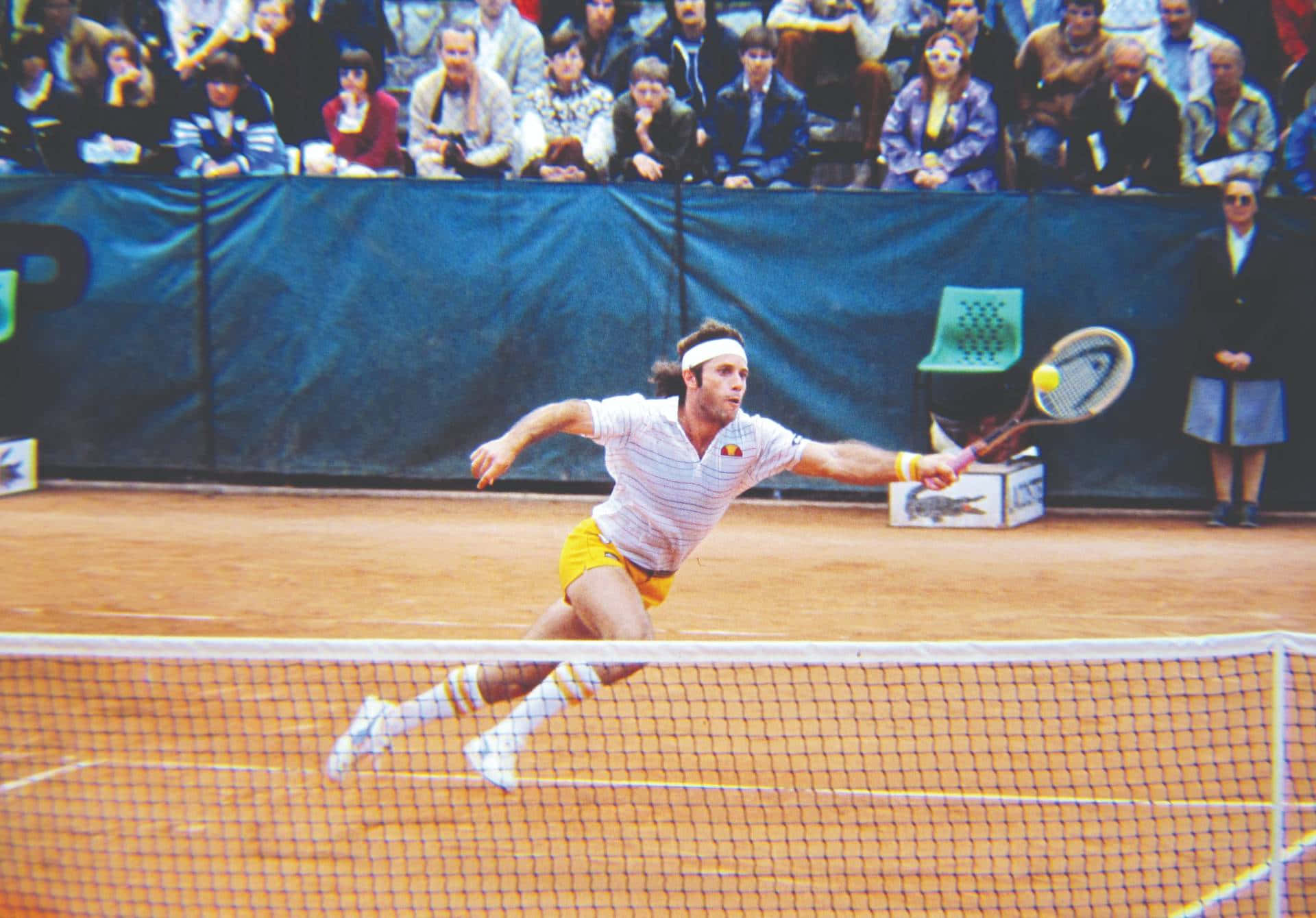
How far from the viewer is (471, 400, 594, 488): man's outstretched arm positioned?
156 inches

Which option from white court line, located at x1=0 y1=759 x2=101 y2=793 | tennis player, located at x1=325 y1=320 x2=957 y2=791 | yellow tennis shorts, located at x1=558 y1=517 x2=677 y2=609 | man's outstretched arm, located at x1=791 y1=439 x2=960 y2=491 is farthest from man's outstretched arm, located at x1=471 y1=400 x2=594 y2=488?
white court line, located at x1=0 y1=759 x2=101 y2=793

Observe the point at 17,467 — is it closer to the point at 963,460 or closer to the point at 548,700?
the point at 548,700

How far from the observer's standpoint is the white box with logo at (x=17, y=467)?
10.5 meters

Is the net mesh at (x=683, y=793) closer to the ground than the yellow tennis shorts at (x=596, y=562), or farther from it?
closer to the ground

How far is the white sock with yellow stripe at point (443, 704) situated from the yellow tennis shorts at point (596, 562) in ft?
1.46

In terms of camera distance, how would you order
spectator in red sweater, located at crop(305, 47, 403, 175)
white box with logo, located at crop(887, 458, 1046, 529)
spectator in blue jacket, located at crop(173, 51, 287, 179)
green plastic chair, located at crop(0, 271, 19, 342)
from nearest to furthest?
white box with logo, located at crop(887, 458, 1046, 529) → green plastic chair, located at crop(0, 271, 19, 342) → spectator in red sweater, located at crop(305, 47, 403, 175) → spectator in blue jacket, located at crop(173, 51, 287, 179)

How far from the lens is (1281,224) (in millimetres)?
9305

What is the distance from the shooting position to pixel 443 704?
15.5 ft

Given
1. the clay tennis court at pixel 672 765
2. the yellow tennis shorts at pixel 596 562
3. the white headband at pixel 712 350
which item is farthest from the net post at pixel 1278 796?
the yellow tennis shorts at pixel 596 562

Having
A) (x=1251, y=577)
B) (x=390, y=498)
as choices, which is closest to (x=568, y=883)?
(x=1251, y=577)

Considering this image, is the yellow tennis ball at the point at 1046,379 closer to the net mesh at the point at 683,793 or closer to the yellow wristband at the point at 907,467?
the yellow wristband at the point at 907,467

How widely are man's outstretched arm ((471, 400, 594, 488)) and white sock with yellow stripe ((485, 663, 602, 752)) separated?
695 millimetres

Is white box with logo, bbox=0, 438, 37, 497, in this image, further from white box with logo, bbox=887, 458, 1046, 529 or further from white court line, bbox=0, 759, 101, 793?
white box with logo, bbox=887, 458, 1046, 529

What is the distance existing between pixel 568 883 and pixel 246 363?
7.33 m
